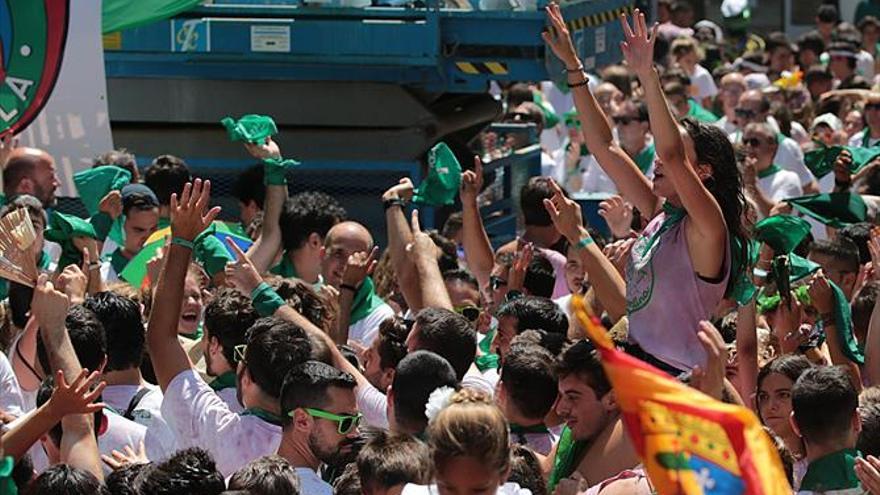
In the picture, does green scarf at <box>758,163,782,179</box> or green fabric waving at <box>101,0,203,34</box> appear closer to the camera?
green fabric waving at <box>101,0,203,34</box>

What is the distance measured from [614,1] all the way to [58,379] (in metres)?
8.01

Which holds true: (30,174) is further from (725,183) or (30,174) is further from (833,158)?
(725,183)

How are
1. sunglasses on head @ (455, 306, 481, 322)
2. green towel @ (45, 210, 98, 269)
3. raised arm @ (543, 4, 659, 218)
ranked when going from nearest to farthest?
raised arm @ (543, 4, 659, 218)
sunglasses on head @ (455, 306, 481, 322)
green towel @ (45, 210, 98, 269)

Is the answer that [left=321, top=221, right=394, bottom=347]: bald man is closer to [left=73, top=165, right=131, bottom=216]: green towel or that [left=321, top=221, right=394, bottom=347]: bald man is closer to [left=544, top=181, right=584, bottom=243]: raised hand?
[left=544, top=181, right=584, bottom=243]: raised hand

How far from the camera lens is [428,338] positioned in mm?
6145

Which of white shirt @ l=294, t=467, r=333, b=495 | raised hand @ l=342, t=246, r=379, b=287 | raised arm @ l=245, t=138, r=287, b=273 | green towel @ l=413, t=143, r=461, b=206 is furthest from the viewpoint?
green towel @ l=413, t=143, r=461, b=206

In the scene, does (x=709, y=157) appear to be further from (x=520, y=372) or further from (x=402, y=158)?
(x=402, y=158)

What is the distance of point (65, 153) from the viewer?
31.9ft

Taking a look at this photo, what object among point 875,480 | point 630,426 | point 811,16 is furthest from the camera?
point 811,16

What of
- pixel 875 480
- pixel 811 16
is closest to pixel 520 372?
pixel 875 480

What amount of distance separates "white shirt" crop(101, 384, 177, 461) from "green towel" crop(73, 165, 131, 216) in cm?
274

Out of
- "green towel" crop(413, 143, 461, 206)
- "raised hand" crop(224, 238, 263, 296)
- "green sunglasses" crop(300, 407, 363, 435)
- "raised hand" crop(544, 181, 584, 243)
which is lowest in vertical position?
"green towel" crop(413, 143, 461, 206)


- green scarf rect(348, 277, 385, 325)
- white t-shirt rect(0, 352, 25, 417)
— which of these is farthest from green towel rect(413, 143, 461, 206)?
white t-shirt rect(0, 352, 25, 417)

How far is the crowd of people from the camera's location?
16.0 ft
